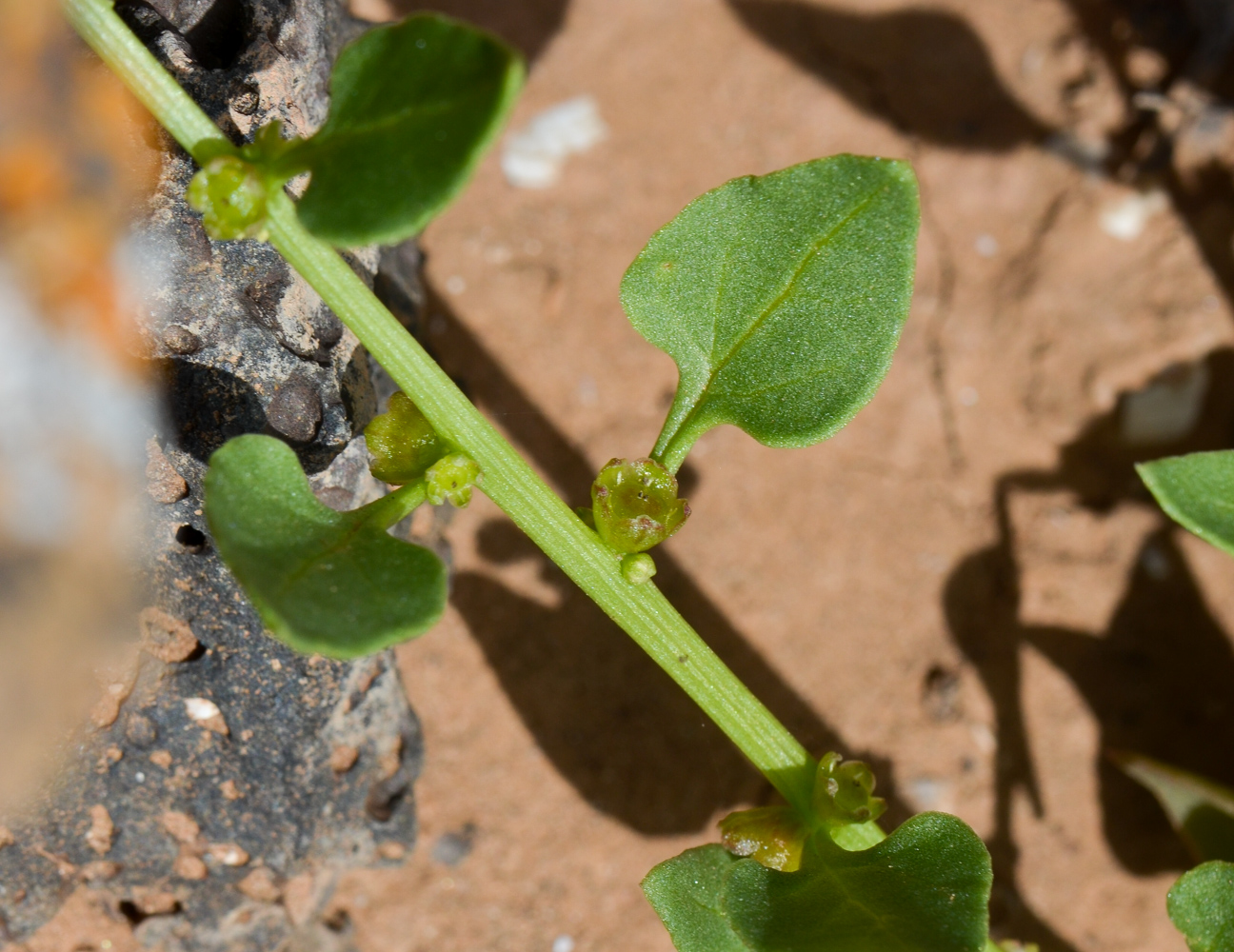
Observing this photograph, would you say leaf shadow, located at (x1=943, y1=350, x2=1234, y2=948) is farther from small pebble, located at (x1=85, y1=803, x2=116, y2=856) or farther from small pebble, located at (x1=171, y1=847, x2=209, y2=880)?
small pebble, located at (x1=85, y1=803, x2=116, y2=856)

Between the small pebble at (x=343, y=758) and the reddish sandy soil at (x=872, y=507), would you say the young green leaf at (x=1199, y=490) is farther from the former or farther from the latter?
the small pebble at (x=343, y=758)

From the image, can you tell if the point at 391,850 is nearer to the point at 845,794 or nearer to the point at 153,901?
the point at 153,901

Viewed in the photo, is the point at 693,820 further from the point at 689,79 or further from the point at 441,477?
the point at 689,79

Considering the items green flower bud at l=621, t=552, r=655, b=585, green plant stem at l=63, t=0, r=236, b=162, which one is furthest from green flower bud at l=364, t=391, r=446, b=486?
green plant stem at l=63, t=0, r=236, b=162

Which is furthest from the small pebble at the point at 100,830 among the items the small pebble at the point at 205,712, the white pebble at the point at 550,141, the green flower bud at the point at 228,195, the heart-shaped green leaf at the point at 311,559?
the white pebble at the point at 550,141

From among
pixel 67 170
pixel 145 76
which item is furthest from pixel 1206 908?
pixel 67 170

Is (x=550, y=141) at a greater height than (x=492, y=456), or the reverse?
(x=492, y=456)

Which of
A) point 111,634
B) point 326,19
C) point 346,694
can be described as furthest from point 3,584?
point 326,19
